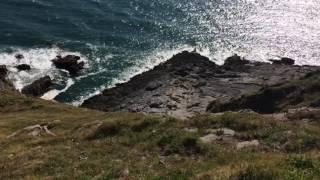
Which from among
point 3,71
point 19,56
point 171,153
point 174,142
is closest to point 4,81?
point 3,71

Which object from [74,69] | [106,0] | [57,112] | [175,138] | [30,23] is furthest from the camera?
[106,0]

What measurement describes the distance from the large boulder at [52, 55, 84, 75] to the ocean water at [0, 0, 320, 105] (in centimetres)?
135

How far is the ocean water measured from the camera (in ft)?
329

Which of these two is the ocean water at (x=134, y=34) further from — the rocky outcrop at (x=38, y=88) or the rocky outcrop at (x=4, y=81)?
the rocky outcrop at (x=4, y=81)

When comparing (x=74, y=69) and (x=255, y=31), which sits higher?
(x=255, y=31)

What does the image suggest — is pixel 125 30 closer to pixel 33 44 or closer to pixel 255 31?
pixel 33 44

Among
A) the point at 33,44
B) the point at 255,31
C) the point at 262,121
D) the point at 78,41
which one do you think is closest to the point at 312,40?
the point at 255,31

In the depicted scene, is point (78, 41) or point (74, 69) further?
point (78, 41)

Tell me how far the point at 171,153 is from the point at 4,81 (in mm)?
66169

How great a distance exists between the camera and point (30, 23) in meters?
114

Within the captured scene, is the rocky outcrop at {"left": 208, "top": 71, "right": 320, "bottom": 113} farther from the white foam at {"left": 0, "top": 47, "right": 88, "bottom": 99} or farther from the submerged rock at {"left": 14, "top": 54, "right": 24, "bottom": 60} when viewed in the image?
the submerged rock at {"left": 14, "top": 54, "right": 24, "bottom": 60}

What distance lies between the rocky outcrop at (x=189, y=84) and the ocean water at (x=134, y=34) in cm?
429

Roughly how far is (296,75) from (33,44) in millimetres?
51018

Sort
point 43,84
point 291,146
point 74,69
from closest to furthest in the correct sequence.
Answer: point 291,146 < point 43,84 < point 74,69
